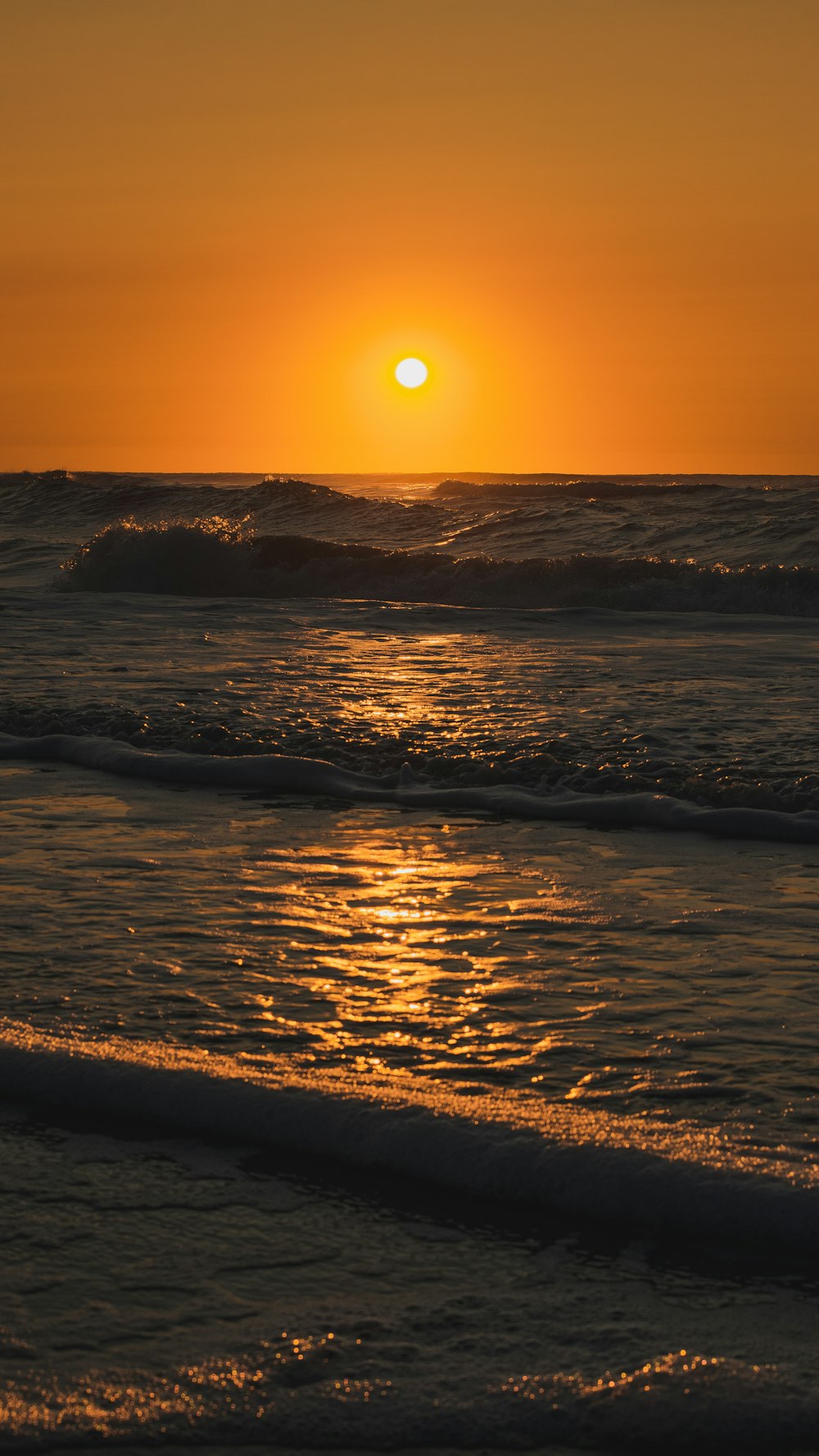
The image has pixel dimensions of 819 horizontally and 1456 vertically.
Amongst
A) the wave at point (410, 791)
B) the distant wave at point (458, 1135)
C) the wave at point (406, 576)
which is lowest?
the distant wave at point (458, 1135)

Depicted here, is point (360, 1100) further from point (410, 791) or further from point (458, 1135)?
point (410, 791)

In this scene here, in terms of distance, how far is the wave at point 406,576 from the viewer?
17250 millimetres

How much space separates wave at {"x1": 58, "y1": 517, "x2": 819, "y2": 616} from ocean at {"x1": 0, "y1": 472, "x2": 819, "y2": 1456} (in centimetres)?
900

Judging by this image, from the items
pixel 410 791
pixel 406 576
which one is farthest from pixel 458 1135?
pixel 406 576

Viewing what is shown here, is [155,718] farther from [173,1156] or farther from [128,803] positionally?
[173,1156]

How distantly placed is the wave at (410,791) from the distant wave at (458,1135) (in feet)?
9.79

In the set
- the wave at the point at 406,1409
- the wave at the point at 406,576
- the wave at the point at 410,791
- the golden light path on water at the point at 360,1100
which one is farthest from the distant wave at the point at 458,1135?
the wave at the point at 406,576

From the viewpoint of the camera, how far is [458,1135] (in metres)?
2.69

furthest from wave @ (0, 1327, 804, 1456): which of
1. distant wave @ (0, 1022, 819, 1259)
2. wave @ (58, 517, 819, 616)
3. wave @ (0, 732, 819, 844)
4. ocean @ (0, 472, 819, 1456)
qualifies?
wave @ (58, 517, 819, 616)

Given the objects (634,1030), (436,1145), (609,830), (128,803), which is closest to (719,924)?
(634,1030)

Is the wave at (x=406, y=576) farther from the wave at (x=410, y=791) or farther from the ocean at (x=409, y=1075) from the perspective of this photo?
the wave at (x=410, y=791)

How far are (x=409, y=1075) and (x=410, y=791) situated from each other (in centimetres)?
337

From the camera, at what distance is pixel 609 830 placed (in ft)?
18.8

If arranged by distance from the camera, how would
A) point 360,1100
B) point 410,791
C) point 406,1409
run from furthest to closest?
point 410,791, point 360,1100, point 406,1409
